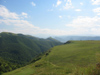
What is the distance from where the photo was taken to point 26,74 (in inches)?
1029

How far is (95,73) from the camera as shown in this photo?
12.0m

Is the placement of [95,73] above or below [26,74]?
above

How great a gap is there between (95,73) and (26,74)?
67.3 ft

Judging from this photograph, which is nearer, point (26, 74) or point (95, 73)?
point (95, 73)
